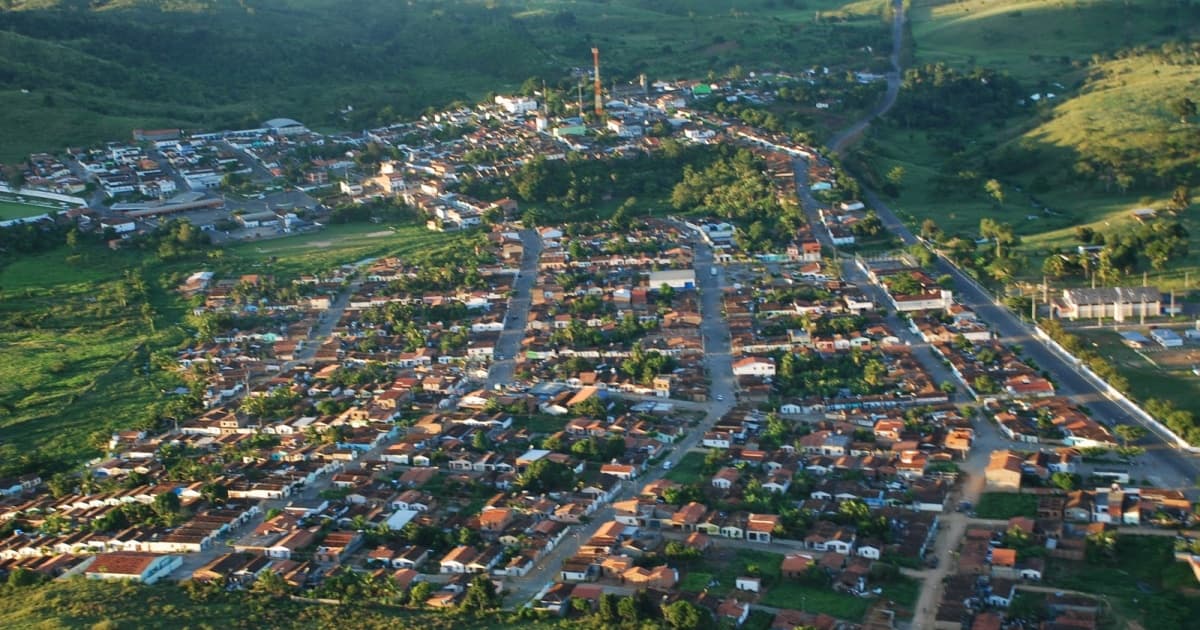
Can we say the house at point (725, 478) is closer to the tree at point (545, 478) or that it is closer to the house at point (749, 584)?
the tree at point (545, 478)

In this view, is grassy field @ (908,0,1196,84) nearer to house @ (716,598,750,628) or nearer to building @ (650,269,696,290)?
building @ (650,269,696,290)

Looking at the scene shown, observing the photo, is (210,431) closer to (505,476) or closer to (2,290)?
(505,476)

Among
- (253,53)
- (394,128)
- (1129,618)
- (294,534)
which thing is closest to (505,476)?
(294,534)

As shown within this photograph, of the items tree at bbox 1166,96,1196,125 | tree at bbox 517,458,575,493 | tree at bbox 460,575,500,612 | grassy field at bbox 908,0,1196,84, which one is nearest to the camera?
Answer: tree at bbox 460,575,500,612

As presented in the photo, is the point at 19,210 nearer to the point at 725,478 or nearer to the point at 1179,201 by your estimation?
the point at 725,478

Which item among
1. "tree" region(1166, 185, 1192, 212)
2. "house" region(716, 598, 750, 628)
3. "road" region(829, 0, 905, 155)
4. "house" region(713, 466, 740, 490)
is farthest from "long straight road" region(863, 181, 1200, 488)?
"road" region(829, 0, 905, 155)

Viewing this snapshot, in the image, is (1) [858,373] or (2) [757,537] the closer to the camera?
(2) [757,537]
